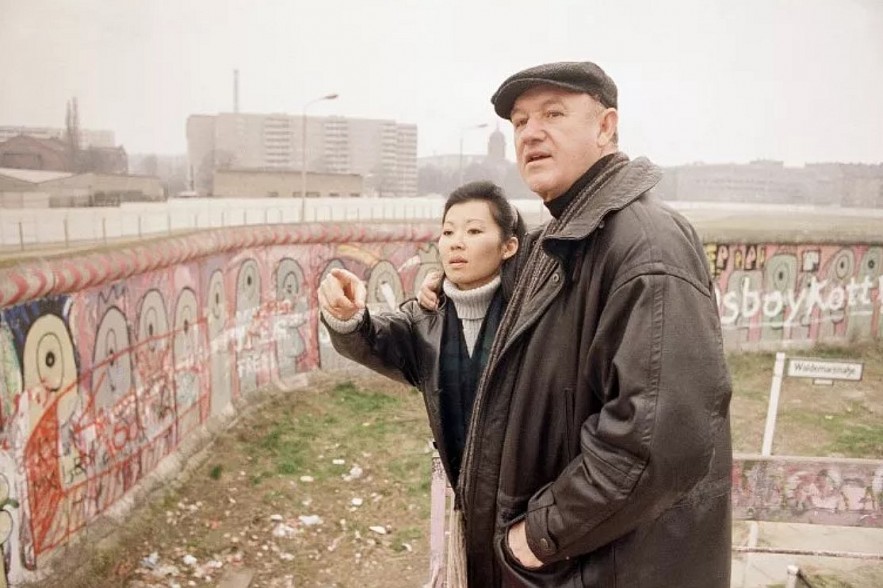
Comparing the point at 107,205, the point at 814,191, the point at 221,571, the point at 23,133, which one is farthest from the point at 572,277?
the point at 814,191

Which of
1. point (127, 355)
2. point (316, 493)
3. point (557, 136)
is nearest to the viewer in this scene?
point (557, 136)

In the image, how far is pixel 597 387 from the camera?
1481 mm

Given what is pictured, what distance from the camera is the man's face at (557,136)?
1582 mm

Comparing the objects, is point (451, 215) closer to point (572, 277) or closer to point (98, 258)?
point (572, 277)

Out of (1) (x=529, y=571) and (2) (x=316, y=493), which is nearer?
(1) (x=529, y=571)

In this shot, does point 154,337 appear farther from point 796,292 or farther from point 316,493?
point 796,292

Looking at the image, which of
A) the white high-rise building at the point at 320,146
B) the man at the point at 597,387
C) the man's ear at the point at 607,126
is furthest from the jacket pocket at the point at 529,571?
the white high-rise building at the point at 320,146

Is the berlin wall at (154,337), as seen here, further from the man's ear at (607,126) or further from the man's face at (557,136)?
the man's ear at (607,126)

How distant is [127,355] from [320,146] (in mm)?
20611

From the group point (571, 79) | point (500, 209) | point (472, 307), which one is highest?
point (571, 79)

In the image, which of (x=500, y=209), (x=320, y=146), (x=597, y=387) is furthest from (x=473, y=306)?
(x=320, y=146)

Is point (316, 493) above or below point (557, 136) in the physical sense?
below

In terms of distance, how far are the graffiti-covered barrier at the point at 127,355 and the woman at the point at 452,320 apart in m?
2.76

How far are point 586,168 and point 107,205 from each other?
5.94 m
